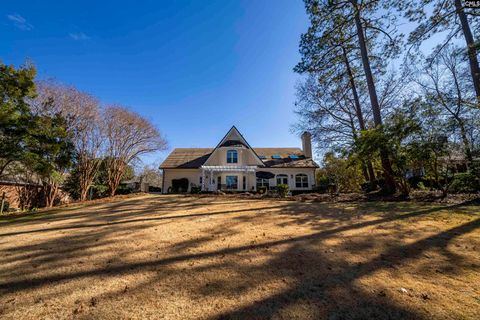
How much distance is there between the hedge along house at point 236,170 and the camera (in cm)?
2294

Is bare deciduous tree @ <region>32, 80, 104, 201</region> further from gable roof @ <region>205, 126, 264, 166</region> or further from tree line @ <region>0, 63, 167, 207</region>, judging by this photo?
gable roof @ <region>205, 126, 264, 166</region>

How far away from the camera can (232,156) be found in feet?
76.5

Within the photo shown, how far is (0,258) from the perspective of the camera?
435 cm

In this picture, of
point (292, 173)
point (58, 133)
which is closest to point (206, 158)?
point (292, 173)

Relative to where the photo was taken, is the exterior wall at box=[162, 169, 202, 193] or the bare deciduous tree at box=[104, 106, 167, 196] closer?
the bare deciduous tree at box=[104, 106, 167, 196]

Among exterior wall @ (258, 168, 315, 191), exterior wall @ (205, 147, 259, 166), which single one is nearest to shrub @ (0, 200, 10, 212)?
exterior wall @ (205, 147, 259, 166)

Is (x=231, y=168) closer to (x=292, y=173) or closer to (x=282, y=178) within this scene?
(x=282, y=178)

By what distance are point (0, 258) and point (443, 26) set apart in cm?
Result: 1971

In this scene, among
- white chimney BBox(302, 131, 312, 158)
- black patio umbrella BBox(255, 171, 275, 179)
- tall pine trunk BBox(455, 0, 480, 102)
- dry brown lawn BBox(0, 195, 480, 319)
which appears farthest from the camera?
white chimney BBox(302, 131, 312, 158)

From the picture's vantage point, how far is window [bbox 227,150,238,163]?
2325 centimetres

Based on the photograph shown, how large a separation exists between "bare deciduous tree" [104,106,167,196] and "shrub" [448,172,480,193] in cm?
2145

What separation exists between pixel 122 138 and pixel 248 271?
58.2 feet

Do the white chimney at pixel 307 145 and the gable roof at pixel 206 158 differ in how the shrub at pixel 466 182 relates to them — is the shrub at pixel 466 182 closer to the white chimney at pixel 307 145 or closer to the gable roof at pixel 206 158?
the gable roof at pixel 206 158

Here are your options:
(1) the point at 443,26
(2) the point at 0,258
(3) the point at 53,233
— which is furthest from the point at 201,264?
(1) the point at 443,26
